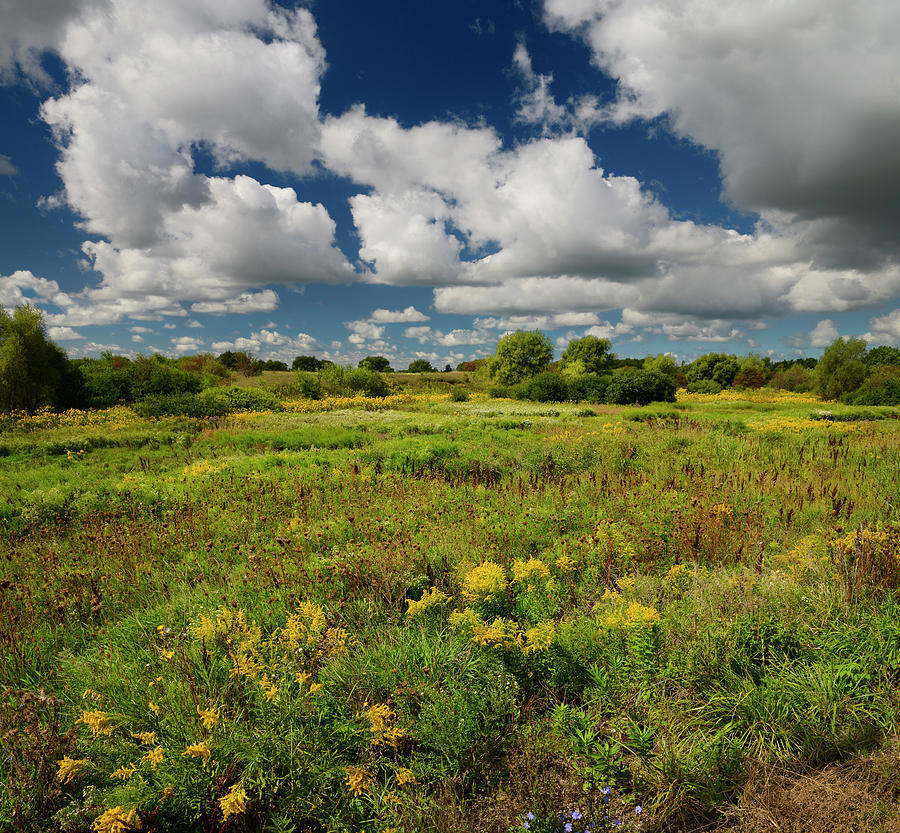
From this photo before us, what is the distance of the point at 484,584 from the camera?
353cm

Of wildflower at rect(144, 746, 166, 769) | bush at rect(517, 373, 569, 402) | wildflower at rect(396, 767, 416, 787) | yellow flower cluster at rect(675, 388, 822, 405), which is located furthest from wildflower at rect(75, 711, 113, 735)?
yellow flower cluster at rect(675, 388, 822, 405)

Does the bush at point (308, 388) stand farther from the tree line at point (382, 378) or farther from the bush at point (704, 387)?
the bush at point (704, 387)

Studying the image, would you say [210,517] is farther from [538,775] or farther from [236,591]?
[538,775]

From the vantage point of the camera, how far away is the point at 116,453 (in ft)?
43.5

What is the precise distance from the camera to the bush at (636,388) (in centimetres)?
3136

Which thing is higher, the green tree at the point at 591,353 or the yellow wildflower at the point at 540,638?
the green tree at the point at 591,353

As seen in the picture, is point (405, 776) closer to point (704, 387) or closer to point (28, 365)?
point (28, 365)

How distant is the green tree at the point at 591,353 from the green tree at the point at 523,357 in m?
9.55

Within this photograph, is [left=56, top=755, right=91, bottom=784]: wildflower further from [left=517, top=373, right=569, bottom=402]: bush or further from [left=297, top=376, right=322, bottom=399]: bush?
[left=297, top=376, right=322, bottom=399]: bush

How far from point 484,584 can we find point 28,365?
32.6 meters

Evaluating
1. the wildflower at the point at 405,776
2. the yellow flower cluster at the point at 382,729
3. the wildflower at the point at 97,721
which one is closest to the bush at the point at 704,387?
the yellow flower cluster at the point at 382,729

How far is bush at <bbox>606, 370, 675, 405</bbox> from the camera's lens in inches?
1235

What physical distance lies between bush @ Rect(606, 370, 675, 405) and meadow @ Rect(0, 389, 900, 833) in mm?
25989

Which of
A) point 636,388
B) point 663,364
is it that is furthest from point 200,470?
point 663,364
